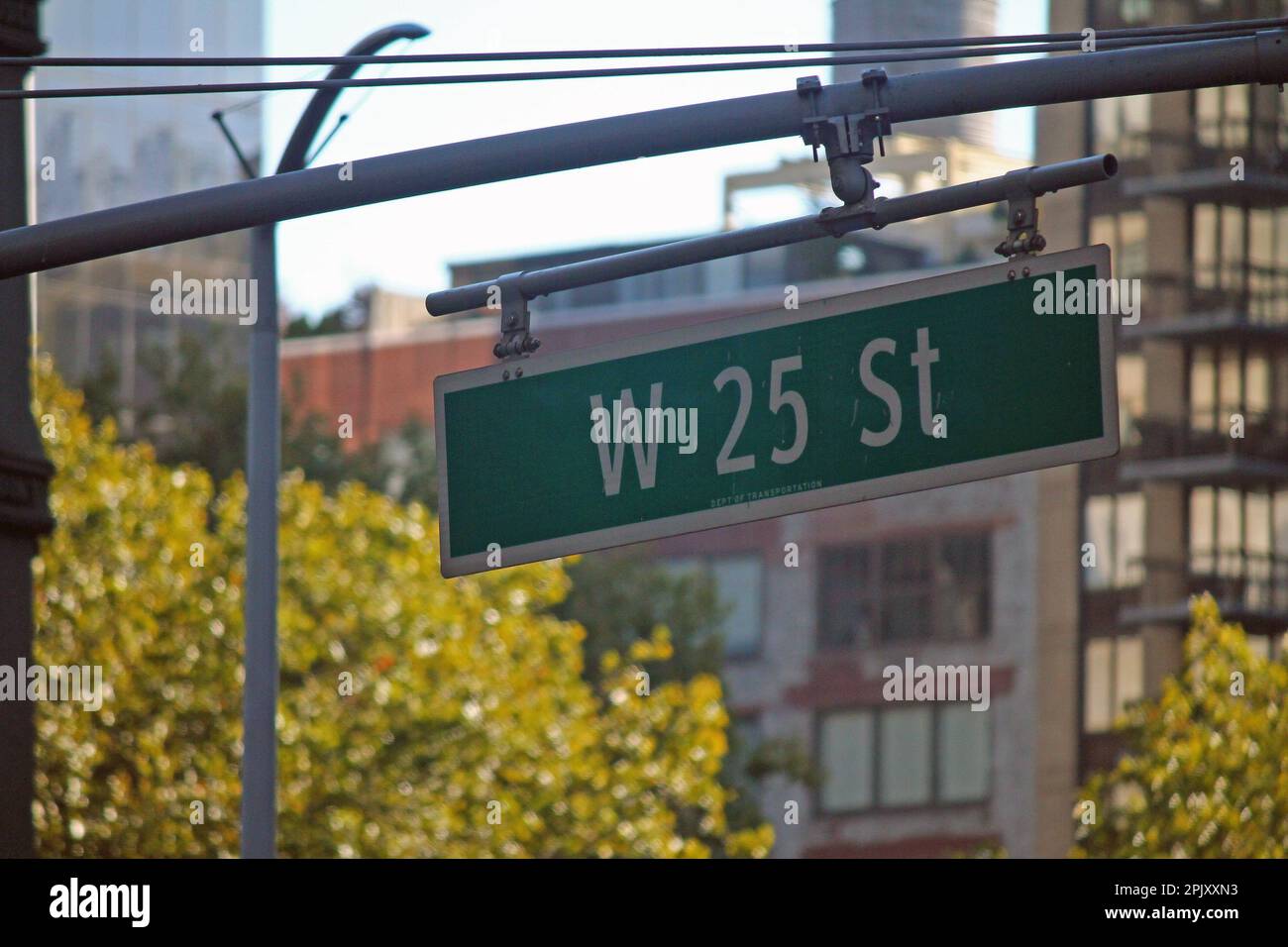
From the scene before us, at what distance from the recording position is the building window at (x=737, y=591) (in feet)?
161

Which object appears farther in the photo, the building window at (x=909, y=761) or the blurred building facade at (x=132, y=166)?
the blurred building facade at (x=132, y=166)

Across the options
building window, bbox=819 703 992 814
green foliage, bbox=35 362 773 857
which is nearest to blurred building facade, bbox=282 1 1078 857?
building window, bbox=819 703 992 814

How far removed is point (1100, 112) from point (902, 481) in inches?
1709

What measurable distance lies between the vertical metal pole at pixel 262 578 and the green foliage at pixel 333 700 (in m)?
12.6

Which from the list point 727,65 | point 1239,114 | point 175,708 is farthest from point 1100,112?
point 727,65

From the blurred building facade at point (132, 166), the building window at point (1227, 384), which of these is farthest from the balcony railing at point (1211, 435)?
the blurred building facade at point (132, 166)

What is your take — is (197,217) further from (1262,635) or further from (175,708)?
(1262,635)

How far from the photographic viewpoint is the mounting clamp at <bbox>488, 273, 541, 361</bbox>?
6926 mm

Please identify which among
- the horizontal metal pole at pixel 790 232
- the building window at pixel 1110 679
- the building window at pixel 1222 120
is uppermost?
the building window at pixel 1222 120

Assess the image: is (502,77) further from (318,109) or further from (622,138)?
(318,109)

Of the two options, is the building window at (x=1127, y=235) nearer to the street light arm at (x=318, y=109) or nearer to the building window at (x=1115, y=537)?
the building window at (x=1115, y=537)

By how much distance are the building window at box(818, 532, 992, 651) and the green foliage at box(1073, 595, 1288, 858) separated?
14578mm

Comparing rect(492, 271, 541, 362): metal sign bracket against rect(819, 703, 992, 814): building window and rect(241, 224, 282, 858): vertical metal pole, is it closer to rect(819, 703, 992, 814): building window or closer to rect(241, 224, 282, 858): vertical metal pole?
rect(241, 224, 282, 858): vertical metal pole

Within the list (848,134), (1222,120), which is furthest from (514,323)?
(1222,120)
